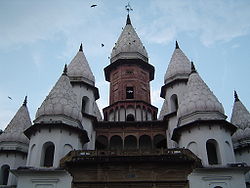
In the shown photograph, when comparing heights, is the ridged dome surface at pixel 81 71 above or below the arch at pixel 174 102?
above

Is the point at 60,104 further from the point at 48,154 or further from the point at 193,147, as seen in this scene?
the point at 193,147

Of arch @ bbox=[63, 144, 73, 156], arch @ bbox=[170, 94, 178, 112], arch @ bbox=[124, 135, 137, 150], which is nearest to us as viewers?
arch @ bbox=[63, 144, 73, 156]

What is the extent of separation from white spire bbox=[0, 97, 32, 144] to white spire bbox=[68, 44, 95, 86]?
21.0ft

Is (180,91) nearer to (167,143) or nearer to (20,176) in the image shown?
(167,143)

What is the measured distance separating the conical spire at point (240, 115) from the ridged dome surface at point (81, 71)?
603 inches

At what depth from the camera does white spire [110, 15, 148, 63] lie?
4044 cm

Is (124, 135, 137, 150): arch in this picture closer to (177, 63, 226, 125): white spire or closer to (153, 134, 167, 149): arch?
(153, 134, 167, 149): arch

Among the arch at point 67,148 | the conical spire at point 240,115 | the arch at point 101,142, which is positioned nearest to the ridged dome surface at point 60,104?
the arch at point 67,148

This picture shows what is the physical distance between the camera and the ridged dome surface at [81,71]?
35531 mm

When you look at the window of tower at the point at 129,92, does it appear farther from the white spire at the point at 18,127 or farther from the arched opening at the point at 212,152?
the arched opening at the point at 212,152

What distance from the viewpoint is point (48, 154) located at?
88.9 feet

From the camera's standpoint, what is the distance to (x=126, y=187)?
22484mm

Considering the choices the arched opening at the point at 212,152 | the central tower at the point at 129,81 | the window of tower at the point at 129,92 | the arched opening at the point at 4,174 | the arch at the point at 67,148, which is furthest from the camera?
the window of tower at the point at 129,92

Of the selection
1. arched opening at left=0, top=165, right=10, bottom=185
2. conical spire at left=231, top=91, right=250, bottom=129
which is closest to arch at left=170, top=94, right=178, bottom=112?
conical spire at left=231, top=91, right=250, bottom=129
